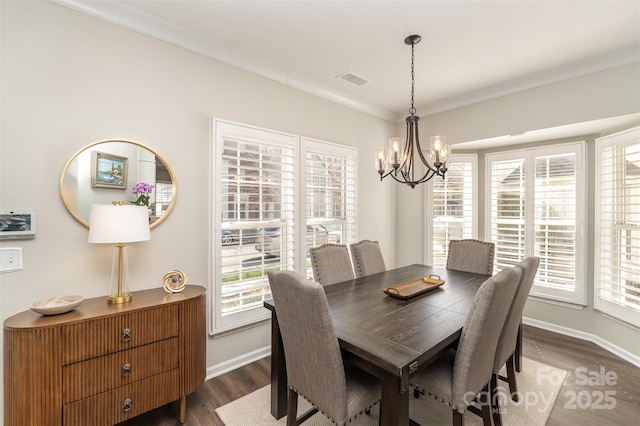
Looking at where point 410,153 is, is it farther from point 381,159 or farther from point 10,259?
point 10,259

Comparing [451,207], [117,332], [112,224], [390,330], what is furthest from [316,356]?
[451,207]

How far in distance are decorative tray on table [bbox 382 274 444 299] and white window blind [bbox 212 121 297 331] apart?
4.02 ft

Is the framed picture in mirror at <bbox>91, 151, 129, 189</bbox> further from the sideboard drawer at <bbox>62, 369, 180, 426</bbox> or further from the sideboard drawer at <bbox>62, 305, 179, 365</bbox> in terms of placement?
the sideboard drawer at <bbox>62, 369, 180, 426</bbox>

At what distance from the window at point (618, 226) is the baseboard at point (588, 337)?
0.32 metres

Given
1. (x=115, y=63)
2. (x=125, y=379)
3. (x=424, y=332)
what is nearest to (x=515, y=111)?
(x=424, y=332)

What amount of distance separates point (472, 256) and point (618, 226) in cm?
146

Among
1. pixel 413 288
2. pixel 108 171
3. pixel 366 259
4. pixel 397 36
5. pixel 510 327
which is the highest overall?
pixel 397 36

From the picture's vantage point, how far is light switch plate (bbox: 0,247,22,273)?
5.60ft

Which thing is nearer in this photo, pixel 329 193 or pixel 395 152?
pixel 395 152

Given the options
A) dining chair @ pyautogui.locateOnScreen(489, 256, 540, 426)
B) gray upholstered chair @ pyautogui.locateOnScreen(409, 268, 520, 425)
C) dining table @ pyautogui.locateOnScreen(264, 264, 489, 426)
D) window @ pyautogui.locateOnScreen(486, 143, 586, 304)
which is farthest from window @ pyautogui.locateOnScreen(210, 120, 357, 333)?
window @ pyautogui.locateOnScreen(486, 143, 586, 304)

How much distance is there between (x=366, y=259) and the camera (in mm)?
2957

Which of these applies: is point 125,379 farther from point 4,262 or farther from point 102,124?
point 102,124

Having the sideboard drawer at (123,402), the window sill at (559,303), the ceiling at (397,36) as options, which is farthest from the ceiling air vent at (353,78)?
the window sill at (559,303)

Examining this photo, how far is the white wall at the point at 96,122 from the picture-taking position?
5.78ft
